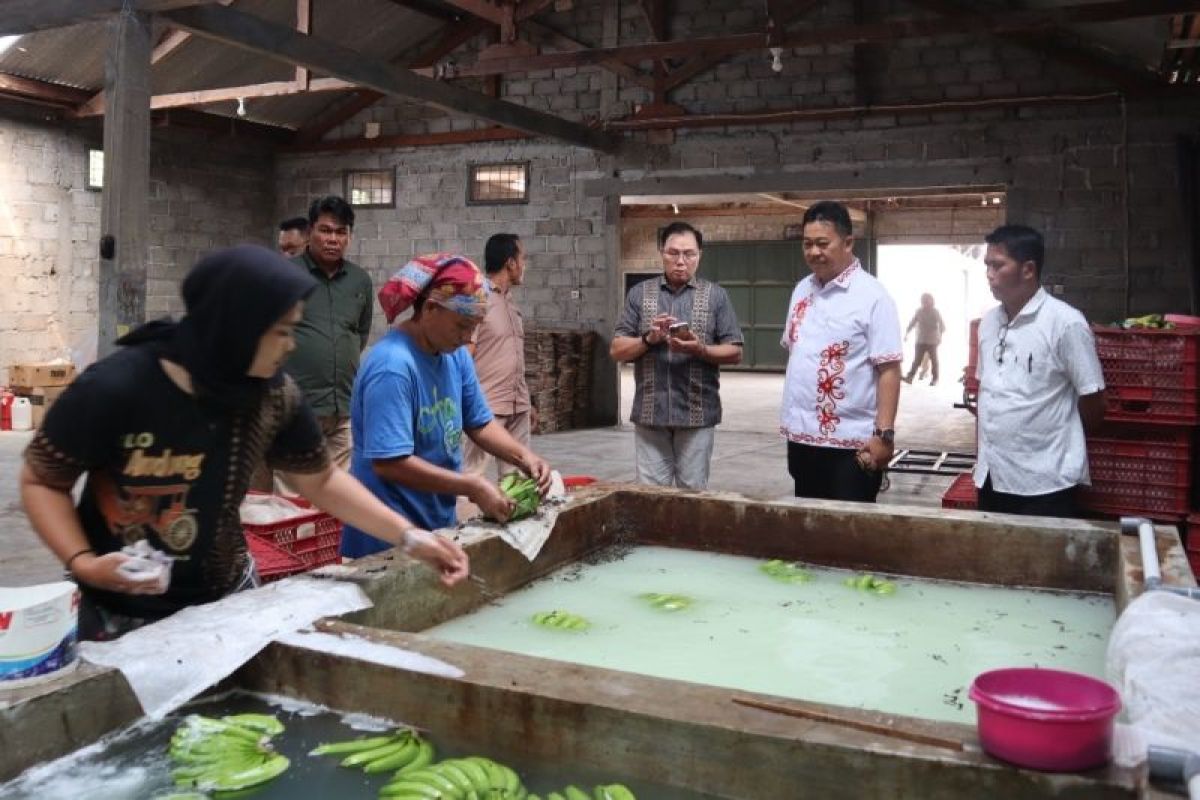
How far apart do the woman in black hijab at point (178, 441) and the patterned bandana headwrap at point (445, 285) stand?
0.61 meters

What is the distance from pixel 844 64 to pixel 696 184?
1973 mm

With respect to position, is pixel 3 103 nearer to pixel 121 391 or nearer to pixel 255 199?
pixel 255 199

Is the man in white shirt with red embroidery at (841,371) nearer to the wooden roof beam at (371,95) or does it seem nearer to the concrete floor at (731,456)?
the concrete floor at (731,456)

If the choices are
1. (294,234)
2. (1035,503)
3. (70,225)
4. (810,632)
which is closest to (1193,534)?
(1035,503)

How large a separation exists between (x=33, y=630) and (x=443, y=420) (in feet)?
4.42

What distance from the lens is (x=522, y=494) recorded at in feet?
10.3

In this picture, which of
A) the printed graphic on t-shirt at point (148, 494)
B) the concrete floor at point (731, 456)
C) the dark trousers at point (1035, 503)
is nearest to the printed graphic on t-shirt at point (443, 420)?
the printed graphic on t-shirt at point (148, 494)

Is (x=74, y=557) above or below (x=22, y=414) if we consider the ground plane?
above

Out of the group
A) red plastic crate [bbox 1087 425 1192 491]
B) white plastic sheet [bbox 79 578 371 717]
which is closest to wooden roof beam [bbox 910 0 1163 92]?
red plastic crate [bbox 1087 425 1192 491]

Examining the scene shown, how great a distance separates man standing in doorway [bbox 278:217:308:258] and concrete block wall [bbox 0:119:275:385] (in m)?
4.78

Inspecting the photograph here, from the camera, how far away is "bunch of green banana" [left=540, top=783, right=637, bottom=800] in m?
1.58

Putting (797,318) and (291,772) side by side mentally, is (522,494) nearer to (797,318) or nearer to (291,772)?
(291,772)

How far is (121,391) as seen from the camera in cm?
187

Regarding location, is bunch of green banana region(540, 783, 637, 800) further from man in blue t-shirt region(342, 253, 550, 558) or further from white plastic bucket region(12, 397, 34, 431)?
white plastic bucket region(12, 397, 34, 431)
